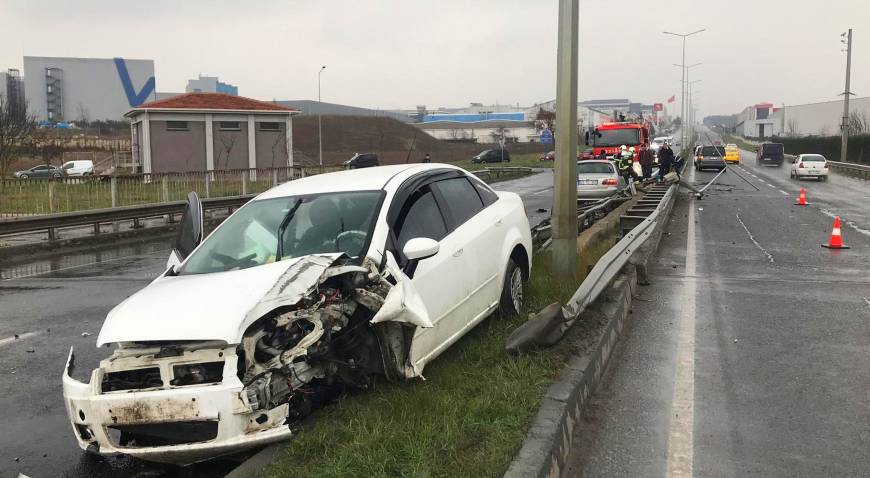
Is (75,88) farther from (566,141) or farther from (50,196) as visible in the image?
(566,141)

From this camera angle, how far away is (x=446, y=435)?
13.4 feet

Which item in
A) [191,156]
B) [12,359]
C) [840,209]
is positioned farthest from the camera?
[191,156]

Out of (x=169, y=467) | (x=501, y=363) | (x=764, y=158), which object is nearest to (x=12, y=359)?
(x=169, y=467)

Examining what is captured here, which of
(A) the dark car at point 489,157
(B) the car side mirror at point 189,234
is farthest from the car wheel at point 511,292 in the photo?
(A) the dark car at point 489,157

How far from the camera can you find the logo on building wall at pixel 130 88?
91.9m

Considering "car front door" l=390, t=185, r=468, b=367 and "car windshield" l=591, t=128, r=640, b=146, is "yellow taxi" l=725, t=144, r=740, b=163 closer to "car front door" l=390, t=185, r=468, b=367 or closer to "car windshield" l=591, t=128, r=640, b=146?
"car windshield" l=591, t=128, r=640, b=146

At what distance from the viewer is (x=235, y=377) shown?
12.8 ft

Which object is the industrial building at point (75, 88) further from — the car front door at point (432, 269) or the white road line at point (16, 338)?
the car front door at point (432, 269)

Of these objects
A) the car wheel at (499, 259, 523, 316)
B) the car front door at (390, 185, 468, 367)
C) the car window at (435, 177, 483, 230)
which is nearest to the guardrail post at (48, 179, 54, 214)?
the car window at (435, 177, 483, 230)

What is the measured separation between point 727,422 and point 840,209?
63.5ft

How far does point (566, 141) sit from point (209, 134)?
34.9 metres

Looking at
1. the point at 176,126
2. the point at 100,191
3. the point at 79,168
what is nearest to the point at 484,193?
the point at 100,191

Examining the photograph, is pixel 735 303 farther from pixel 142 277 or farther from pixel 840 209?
pixel 840 209

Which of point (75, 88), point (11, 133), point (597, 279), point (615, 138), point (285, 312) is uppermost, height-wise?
point (75, 88)
